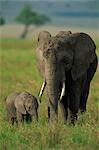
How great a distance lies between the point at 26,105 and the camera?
994cm

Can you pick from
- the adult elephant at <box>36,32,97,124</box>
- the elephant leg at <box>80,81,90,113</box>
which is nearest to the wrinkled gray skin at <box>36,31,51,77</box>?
the adult elephant at <box>36,32,97,124</box>

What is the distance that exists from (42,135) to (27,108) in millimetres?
1637

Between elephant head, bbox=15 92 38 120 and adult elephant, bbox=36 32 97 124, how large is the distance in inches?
13.4

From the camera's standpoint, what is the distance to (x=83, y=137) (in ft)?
27.9

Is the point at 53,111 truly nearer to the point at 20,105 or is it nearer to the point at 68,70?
the point at 68,70

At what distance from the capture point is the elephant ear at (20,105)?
394 inches

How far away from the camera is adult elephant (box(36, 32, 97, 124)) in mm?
9203

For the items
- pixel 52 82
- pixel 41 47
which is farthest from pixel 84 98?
pixel 52 82

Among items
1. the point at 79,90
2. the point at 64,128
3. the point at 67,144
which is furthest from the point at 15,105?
the point at 67,144

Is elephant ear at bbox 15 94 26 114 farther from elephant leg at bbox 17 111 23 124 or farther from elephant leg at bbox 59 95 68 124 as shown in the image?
elephant leg at bbox 59 95 68 124

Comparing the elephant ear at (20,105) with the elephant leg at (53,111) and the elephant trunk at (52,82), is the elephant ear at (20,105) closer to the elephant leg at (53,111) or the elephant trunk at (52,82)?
the elephant leg at (53,111)

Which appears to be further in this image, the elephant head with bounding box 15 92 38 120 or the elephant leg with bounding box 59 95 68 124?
the elephant leg with bounding box 59 95 68 124

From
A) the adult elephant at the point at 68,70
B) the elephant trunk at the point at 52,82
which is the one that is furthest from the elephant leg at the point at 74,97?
the elephant trunk at the point at 52,82

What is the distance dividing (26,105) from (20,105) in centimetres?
22
